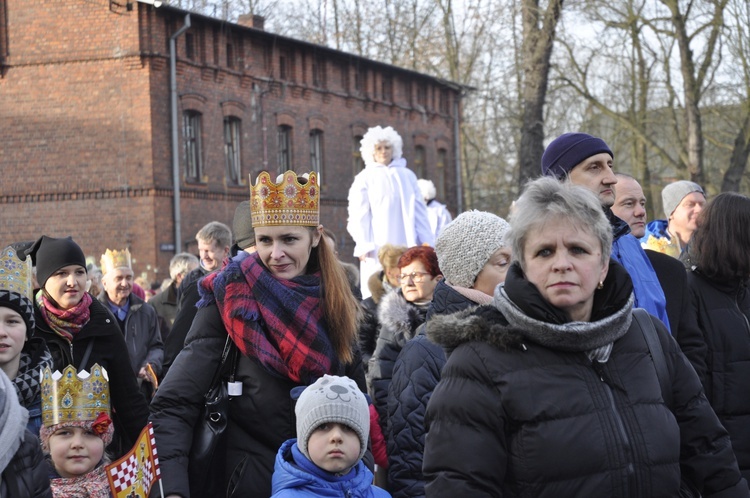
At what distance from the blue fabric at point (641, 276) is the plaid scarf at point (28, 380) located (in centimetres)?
289

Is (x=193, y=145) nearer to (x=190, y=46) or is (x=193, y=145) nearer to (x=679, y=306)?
(x=190, y=46)

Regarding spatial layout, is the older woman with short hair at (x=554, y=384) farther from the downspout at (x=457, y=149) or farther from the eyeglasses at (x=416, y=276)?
the downspout at (x=457, y=149)

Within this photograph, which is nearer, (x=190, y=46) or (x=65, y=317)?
(x=65, y=317)

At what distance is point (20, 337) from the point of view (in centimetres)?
572

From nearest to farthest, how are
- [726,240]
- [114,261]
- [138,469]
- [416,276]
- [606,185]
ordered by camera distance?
[138,469]
[606,185]
[726,240]
[416,276]
[114,261]

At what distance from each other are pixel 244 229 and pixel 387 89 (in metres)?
36.0

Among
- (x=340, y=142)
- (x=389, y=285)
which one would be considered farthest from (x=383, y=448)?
(x=340, y=142)

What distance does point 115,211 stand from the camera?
30.6 m

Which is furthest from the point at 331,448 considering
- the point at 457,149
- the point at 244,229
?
the point at 457,149

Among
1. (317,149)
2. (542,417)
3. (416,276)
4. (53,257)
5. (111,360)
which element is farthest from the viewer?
(317,149)

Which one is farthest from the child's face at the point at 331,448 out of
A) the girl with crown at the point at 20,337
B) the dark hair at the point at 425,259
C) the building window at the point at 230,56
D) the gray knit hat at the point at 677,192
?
the building window at the point at 230,56

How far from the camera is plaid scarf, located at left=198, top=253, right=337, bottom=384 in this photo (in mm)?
4961

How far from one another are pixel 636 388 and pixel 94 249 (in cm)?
2829

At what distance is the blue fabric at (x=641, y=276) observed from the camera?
213 inches
